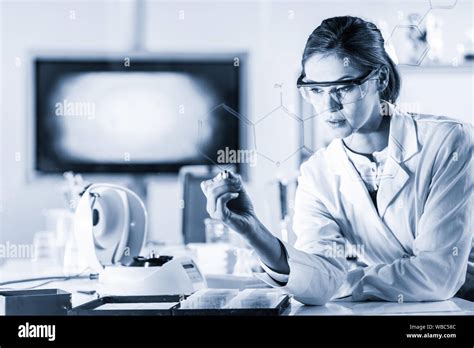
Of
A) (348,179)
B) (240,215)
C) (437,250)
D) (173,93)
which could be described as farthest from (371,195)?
(173,93)

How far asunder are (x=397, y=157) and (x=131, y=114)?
638mm

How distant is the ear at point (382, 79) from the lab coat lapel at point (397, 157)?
7 cm

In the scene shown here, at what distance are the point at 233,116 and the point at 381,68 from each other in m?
0.31

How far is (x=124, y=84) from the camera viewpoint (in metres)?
1.51

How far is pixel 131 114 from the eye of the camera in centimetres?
156

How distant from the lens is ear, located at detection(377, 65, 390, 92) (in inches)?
50.8

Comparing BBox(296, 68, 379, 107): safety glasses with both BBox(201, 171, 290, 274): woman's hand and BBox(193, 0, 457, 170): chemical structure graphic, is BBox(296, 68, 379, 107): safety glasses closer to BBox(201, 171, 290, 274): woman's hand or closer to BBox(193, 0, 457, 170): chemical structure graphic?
BBox(193, 0, 457, 170): chemical structure graphic

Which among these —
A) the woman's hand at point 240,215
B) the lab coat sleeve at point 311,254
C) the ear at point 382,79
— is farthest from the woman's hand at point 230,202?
the ear at point 382,79

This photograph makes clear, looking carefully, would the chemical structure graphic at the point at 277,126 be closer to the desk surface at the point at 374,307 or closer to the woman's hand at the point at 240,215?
the woman's hand at the point at 240,215

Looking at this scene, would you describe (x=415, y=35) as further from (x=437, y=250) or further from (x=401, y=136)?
(x=437, y=250)

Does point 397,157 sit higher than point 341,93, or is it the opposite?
point 341,93

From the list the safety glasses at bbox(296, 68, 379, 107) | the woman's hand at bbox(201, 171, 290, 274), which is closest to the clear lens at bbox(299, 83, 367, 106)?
the safety glasses at bbox(296, 68, 379, 107)
